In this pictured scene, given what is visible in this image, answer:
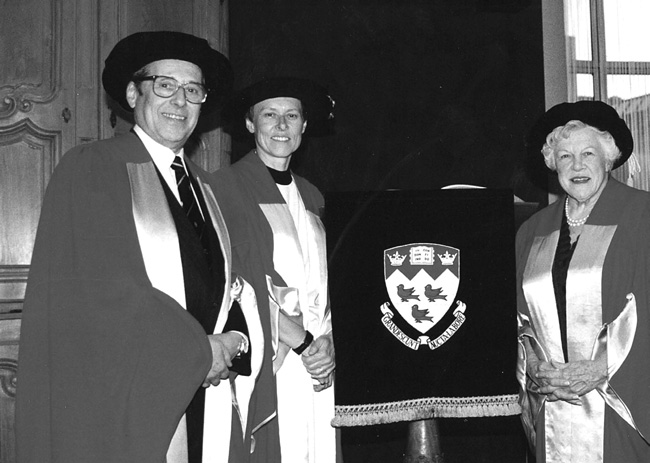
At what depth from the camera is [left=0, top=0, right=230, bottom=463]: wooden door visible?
3.88m

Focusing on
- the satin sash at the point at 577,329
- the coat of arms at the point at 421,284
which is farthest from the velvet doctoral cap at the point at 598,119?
the coat of arms at the point at 421,284

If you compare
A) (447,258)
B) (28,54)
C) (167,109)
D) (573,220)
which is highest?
(28,54)

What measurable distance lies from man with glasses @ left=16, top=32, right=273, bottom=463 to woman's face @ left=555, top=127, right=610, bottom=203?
150 cm

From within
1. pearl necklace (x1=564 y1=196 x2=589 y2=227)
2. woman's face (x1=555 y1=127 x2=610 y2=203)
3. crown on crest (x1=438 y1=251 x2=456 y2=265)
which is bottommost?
crown on crest (x1=438 y1=251 x2=456 y2=265)

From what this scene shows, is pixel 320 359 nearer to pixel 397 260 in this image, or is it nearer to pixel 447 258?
pixel 397 260

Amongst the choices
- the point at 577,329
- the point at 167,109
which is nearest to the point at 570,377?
the point at 577,329

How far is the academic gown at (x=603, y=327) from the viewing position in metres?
2.87

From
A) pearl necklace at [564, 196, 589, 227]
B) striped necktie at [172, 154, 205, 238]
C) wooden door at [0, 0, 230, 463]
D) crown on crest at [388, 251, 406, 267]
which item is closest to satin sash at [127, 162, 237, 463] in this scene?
striped necktie at [172, 154, 205, 238]

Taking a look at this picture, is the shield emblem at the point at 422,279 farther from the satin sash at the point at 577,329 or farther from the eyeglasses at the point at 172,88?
the eyeglasses at the point at 172,88

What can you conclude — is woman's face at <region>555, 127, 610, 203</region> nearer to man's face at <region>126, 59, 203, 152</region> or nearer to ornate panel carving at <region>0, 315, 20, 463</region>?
man's face at <region>126, 59, 203, 152</region>

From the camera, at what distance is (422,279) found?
115 inches

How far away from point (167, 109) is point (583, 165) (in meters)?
1.72

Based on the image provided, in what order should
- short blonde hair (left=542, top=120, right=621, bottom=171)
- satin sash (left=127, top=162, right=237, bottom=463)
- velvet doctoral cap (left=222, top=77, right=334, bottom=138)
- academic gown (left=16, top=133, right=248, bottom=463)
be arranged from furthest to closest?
velvet doctoral cap (left=222, top=77, right=334, bottom=138)
short blonde hair (left=542, top=120, right=621, bottom=171)
satin sash (left=127, top=162, right=237, bottom=463)
academic gown (left=16, top=133, right=248, bottom=463)

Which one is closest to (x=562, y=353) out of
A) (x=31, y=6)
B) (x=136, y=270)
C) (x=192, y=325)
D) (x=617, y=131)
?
(x=617, y=131)
